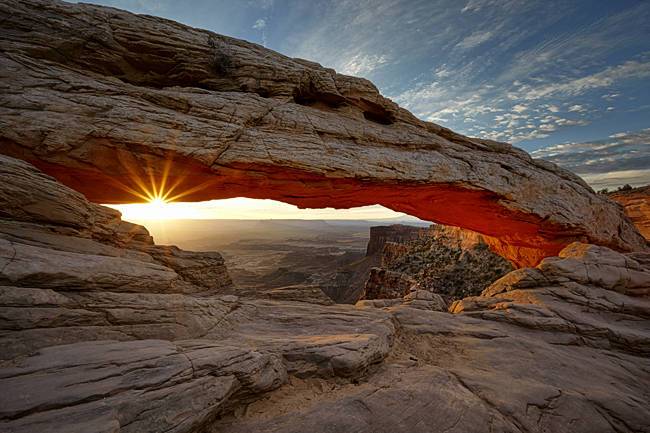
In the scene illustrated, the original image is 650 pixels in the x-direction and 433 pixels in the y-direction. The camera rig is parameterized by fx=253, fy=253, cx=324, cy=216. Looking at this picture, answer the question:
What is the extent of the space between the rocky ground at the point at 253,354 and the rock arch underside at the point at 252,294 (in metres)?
0.05

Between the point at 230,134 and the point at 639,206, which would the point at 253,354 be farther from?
the point at 639,206

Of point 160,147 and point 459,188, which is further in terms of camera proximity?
point 459,188

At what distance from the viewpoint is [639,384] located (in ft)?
24.4

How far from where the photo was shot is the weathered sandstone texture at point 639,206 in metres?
29.7

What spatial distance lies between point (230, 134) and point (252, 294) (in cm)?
726

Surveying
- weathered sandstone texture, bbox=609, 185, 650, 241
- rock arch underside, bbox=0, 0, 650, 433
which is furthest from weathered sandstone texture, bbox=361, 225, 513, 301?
weathered sandstone texture, bbox=609, 185, 650, 241

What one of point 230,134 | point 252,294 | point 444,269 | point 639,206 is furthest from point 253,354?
point 639,206

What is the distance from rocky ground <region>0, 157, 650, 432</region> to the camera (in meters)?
4.24

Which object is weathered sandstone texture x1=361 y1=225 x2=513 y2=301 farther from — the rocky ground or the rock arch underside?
the rocky ground

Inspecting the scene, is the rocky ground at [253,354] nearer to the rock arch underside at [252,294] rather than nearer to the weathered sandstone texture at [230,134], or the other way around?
the rock arch underside at [252,294]

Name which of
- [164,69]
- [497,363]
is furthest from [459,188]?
[164,69]

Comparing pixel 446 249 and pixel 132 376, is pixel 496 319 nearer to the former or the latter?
pixel 132 376

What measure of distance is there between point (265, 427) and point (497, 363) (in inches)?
283

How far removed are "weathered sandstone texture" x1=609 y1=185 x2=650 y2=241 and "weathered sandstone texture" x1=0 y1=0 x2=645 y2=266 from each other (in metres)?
18.4
